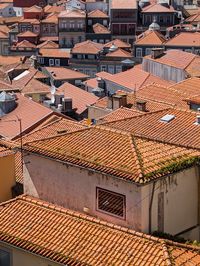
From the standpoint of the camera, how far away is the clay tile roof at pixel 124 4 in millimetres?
94125

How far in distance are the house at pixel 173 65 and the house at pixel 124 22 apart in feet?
88.9

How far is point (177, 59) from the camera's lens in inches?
2420

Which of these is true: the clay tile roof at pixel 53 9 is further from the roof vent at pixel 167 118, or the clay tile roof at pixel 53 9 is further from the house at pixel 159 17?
the roof vent at pixel 167 118

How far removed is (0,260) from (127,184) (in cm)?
404

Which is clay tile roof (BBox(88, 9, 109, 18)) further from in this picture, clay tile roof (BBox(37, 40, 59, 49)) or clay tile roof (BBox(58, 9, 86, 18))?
clay tile roof (BBox(37, 40, 59, 49))

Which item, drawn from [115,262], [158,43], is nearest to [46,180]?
[115,262]

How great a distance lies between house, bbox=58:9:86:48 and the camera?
94.2m

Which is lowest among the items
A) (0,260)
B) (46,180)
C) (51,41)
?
(51,41)

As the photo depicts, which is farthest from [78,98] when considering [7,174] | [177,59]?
[7,174]

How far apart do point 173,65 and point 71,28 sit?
119ft

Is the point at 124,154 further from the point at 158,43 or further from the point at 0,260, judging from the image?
the point at 158,43

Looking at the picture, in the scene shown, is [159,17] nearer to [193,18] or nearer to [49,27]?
[193,18]

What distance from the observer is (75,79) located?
74.1 m

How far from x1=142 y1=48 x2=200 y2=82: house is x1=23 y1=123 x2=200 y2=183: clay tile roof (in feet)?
117
